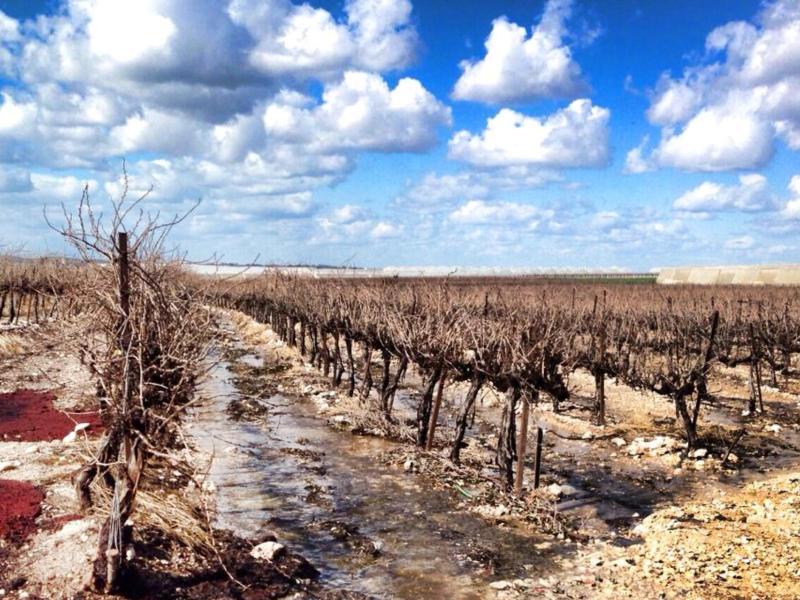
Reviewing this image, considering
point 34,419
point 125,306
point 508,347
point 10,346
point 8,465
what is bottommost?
point 34,419

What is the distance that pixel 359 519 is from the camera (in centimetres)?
1211

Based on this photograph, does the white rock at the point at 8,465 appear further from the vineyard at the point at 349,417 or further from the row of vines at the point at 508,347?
the row of vines at the point at 508,347

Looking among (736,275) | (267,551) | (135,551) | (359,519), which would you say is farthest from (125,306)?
(736,275)

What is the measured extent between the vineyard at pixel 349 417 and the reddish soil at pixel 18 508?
56 millimetres

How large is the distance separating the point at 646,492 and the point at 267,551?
8433mm

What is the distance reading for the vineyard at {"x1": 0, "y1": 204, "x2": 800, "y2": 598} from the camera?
813 cm

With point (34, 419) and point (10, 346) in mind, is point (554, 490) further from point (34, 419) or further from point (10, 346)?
point (10, 346)

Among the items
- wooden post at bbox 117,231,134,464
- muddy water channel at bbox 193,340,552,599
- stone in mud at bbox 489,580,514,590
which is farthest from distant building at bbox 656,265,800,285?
wooden post at bbox 117,231,134,464

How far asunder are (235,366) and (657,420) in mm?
20016

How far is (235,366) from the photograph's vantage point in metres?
32.4

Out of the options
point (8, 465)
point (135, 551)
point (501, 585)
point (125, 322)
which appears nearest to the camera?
point (125, 322)

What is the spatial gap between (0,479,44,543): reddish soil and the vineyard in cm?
6

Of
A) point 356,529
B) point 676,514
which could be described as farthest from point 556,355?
point 356,529

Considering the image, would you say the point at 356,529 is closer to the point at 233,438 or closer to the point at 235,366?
the point at 233,438
